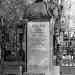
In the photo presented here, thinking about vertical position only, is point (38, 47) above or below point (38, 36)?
below

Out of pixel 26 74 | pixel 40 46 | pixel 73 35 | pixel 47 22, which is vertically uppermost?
pixel 47 22

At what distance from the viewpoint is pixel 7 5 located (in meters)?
34.3

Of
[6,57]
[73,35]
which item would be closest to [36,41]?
[6,57]

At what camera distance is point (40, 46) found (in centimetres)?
1491

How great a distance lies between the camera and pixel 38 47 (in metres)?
14.9

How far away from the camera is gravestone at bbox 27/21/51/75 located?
14.9m

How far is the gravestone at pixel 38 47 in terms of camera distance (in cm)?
1493

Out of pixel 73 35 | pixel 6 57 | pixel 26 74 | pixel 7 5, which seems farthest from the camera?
pixel 73 35

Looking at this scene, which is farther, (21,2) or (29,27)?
(21,2)

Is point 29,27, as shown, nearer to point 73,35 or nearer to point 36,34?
point 36,34

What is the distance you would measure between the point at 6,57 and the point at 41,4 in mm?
26325

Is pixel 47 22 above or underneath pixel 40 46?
above

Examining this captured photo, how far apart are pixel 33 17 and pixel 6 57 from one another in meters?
26.4

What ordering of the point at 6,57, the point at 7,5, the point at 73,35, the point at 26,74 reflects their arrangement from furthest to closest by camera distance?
the point at 73,35 → the point at 6,57 → the point at 7,5 → the point at 26,74
